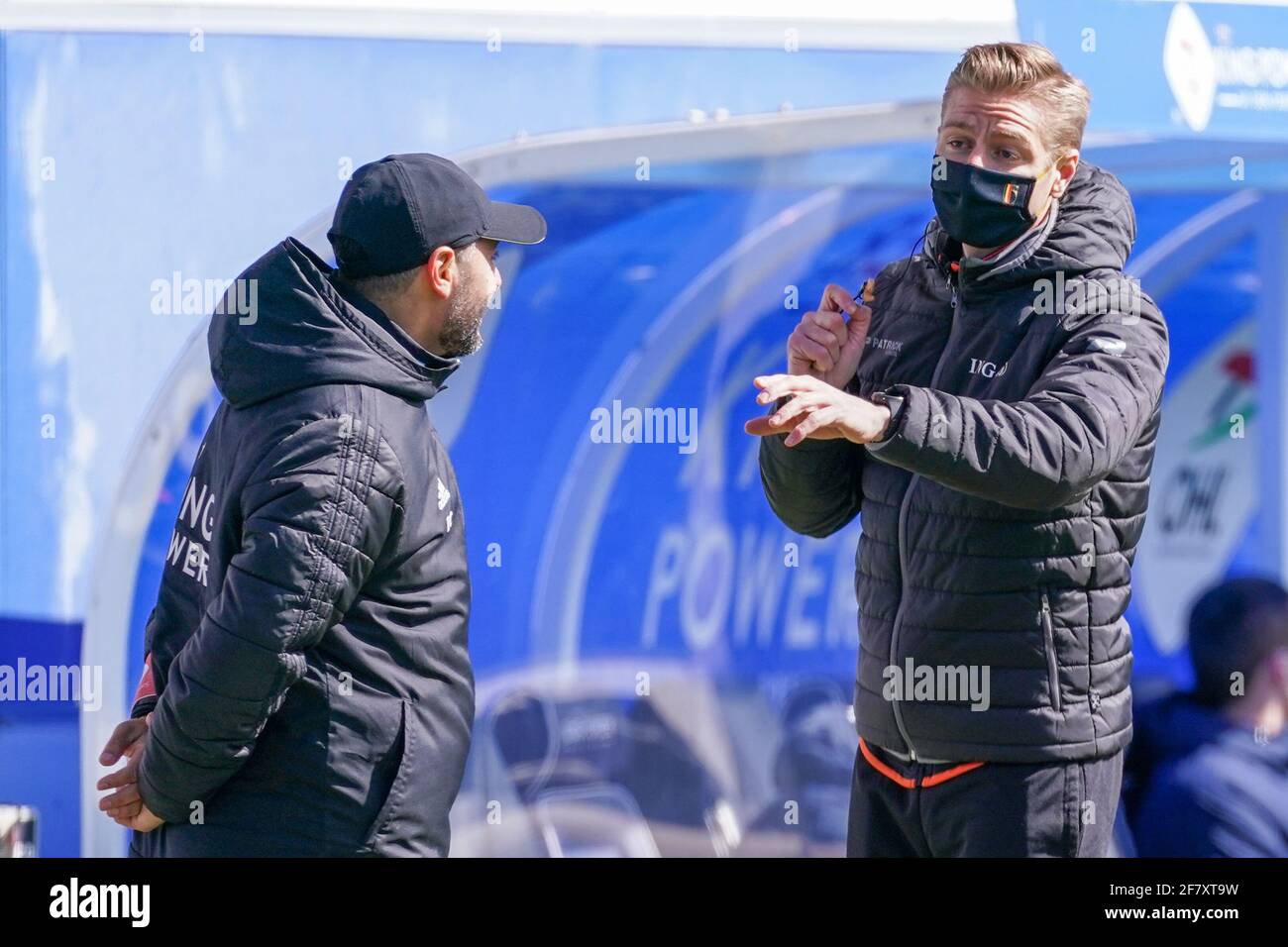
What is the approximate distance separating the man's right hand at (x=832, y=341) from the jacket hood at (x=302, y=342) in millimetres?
603

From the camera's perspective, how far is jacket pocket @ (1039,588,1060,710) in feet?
6.69

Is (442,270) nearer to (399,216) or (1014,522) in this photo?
(399,216)

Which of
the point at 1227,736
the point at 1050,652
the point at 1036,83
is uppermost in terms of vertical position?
the point at 1036,83

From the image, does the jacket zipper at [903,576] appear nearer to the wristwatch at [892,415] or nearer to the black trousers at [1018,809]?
the black trousers at [1018,809]

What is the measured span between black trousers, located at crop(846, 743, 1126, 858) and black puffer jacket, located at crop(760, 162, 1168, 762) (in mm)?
31

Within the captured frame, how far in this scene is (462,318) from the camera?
218cm

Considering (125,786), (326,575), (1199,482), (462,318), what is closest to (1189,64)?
(1199,482)

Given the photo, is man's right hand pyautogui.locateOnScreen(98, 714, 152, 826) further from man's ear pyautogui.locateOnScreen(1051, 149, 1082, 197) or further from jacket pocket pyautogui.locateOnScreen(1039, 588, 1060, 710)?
man's ear pyautogui.locateOnScreen(1051, 149, 1082, 197)

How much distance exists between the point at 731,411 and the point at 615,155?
69 cm

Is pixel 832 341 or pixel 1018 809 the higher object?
pixel 832 341

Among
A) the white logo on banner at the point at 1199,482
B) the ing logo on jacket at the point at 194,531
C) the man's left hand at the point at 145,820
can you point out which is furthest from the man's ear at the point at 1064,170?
the white logo on banner at the point at 1199,482

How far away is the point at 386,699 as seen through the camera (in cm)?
→ 201

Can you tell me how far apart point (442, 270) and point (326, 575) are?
1.72ft
